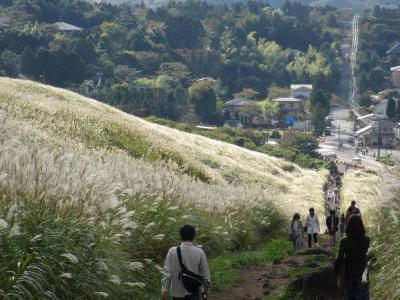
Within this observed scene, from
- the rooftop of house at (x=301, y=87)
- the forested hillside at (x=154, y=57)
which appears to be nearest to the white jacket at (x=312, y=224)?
the forested hillside at (x=154, y=57)

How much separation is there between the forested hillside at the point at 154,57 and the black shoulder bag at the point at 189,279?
91.4 metres

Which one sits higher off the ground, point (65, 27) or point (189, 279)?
point (65, 27)

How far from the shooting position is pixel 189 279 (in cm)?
830

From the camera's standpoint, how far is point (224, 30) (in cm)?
19275

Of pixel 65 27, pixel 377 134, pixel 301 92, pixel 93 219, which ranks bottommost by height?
pixel 377 134

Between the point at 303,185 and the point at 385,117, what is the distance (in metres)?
90.6

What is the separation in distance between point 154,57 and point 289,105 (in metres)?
25.1

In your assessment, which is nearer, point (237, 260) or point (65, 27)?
point (237, 260)

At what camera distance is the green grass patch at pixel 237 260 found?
12.5m

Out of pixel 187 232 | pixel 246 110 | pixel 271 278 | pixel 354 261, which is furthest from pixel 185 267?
pixel 246 110

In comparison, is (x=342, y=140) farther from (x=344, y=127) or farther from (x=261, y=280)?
(x=261, y=280)

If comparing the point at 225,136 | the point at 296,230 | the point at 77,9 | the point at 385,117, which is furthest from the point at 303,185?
the point at 77,9

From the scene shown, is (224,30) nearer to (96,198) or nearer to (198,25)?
(198,25)

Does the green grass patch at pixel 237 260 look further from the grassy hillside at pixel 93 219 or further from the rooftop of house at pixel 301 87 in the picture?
the rooftop of house at pixel 301 87
